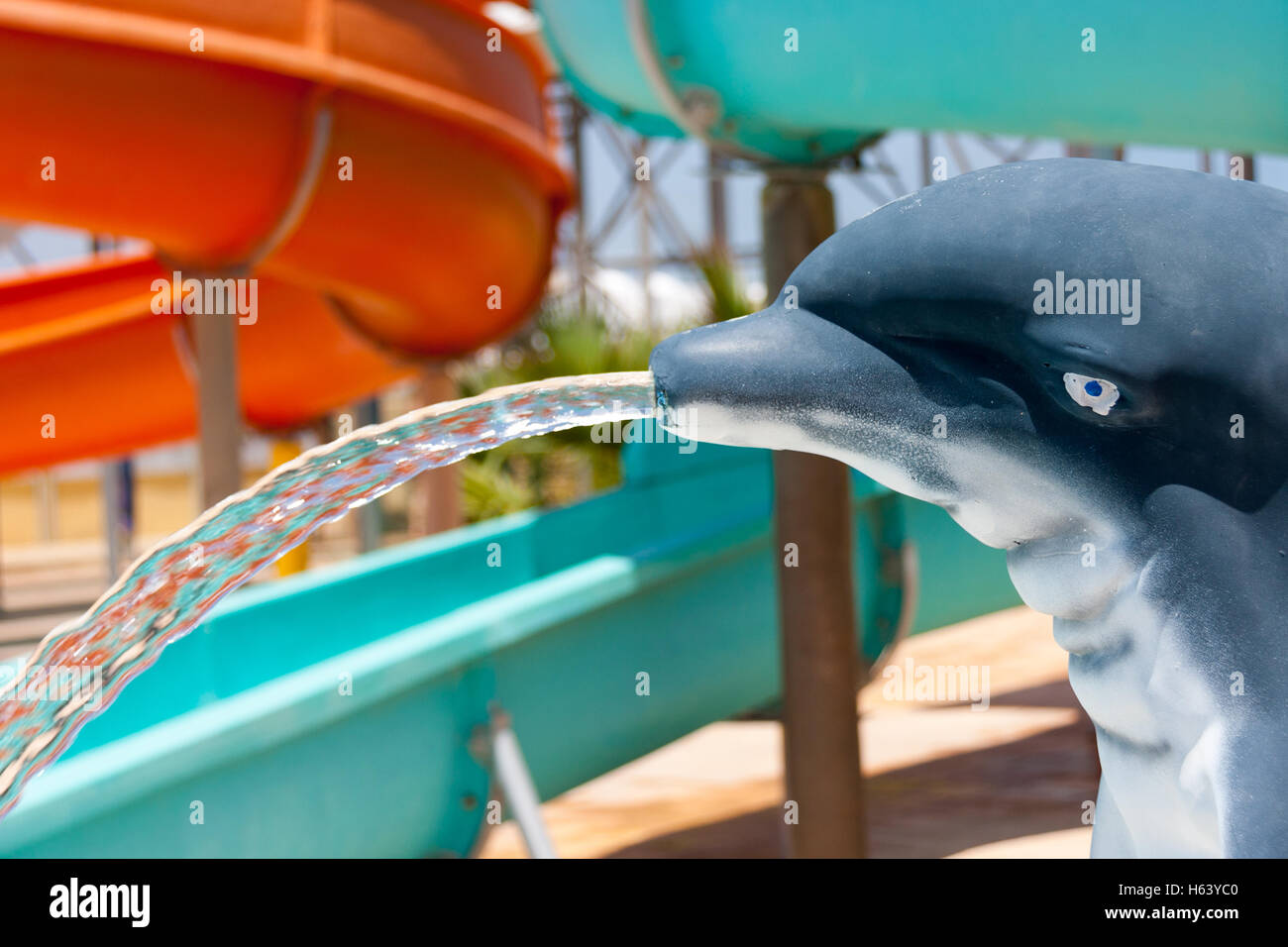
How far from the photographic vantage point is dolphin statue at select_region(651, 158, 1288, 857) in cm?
96

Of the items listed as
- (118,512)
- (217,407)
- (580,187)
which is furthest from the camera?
(580,187)

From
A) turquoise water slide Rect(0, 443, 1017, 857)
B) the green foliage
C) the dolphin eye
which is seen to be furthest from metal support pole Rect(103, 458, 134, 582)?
the dolphin eye

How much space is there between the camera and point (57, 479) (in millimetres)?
14812

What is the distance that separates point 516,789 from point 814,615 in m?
0.77

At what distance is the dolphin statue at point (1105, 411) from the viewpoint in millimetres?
963

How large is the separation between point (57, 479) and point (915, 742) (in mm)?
12428

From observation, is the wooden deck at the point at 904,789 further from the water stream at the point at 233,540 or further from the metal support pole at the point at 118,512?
the metal support pole at the point at 118,512

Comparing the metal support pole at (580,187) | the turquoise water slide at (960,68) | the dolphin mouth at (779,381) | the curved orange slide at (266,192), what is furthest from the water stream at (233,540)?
the metal support pole at (580,187)

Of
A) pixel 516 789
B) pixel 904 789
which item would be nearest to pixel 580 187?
pixel 904 789

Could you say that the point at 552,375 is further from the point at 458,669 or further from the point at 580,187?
the point at 580,187

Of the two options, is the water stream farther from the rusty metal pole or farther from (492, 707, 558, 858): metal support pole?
the rusty metal pole

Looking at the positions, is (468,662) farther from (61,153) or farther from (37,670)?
(61,153)

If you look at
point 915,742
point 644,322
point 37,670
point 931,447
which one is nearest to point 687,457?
point 915,742

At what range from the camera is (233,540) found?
1.45 meters
